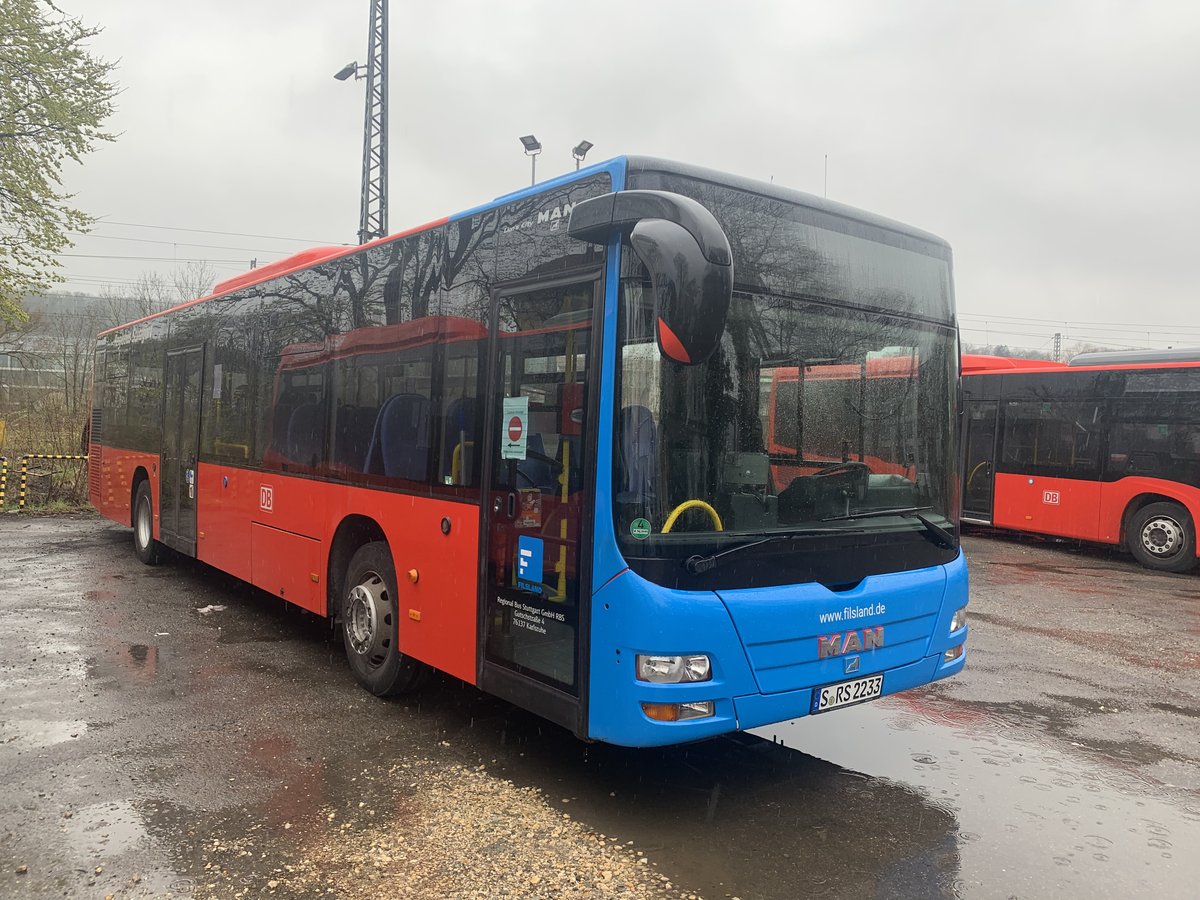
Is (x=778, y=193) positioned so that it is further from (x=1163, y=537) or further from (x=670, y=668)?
(x=1163, y=537)

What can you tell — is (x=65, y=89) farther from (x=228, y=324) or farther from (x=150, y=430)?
(x=228, y=324)

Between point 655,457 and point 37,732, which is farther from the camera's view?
point 37,732

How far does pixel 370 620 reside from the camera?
241 inches

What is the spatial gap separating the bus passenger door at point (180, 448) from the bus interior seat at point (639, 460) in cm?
672

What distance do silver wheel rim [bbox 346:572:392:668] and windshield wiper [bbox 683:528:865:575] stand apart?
8.79ft

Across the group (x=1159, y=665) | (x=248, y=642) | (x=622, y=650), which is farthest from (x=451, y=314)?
(x=1159, y=665)

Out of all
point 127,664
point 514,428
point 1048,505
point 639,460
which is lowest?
point 127,664

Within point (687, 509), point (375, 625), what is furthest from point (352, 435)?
point (687, 509)

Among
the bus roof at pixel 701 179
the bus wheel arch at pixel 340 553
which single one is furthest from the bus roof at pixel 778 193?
the bus wheel arch at pixel 340 553

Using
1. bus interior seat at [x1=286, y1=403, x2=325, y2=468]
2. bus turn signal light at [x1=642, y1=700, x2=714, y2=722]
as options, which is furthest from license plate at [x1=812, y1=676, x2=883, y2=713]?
bus interior seat at [x1=286, y1=403, x2=325, y2=468]

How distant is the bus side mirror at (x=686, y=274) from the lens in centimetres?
357

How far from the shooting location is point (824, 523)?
176 inches

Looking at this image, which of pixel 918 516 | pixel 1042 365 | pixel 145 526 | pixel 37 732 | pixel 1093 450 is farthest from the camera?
pixel 1042 365

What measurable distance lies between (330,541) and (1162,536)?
12.5 meters
